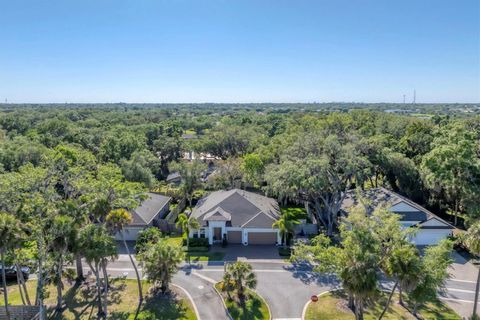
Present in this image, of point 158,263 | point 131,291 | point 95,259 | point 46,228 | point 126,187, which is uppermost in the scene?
point 126,187

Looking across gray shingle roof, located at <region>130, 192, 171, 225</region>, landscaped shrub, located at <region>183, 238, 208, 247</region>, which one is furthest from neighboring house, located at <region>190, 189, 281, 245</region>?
gray shingle roof, located at <region>130, 192, 171, 225</region>

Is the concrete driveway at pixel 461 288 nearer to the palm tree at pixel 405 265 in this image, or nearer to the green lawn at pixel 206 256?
the palm tree at pixel 405 265

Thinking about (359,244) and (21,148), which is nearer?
(359,244)

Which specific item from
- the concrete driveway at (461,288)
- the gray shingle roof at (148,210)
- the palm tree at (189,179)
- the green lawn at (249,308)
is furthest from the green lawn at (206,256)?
the concrete driveway at (461,288)

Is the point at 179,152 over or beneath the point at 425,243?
over

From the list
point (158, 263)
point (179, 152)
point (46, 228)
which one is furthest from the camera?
point (179, 152)

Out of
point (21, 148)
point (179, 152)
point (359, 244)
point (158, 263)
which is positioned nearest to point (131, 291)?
point (158, 263)

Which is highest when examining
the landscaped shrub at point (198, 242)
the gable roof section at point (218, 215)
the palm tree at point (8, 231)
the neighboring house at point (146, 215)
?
the palm tree at point (8, 231)

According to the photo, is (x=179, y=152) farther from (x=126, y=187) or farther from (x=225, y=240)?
(x=126, y=187)
